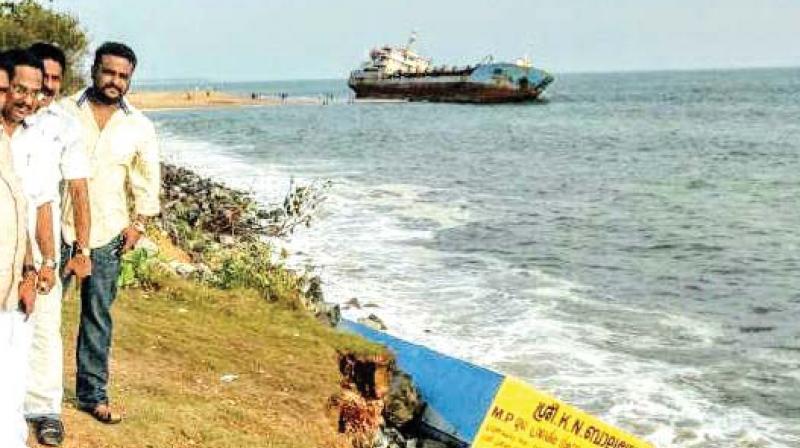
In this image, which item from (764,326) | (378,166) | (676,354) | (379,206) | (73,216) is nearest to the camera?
(73,216)

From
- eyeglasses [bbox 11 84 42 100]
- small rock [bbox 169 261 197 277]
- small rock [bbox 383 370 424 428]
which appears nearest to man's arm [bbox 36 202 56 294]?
eyeglasses [bbox 11 84 42 100]

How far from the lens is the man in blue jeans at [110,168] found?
5145 millimetres

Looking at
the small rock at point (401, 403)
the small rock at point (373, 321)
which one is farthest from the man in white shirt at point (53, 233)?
the small rock at point (373, 321)

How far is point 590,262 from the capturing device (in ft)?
66.7

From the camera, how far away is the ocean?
1197 cm

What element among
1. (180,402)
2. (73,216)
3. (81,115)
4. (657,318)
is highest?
(81,115)

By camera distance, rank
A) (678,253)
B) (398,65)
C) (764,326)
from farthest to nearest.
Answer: (398,65) < (678,253) < (764,326)

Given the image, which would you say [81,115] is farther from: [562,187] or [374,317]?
[562,187]

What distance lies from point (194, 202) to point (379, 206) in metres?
7.29

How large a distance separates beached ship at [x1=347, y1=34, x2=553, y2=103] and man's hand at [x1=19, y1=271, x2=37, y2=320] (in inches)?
3902

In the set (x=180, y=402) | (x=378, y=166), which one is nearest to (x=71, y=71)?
(x=378, y=166)

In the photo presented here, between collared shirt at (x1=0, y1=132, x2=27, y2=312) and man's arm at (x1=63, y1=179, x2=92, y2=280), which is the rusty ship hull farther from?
collared shirt at (x1=0, y1=132, x2=27, y2=312)

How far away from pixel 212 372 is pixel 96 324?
2602 mm

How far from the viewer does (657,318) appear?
51.2ft
